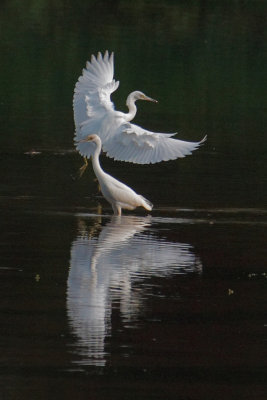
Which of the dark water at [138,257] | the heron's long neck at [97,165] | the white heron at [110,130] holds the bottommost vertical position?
the dark water at [138,257]

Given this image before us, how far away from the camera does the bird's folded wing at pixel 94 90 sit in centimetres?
1764

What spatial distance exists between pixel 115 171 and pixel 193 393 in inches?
410

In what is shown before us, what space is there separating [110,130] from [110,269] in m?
5.24

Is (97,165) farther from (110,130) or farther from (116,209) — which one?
(110,130)

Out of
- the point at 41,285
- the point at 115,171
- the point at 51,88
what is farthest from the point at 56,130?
the point at 41,285

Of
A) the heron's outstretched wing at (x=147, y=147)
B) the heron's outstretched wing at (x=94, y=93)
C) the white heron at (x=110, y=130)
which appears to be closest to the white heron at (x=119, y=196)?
the white heron at (x=110, y=130)

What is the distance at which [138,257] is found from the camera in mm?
12625

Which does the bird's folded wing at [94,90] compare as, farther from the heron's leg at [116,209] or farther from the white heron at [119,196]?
the heron's leg at [116,209]

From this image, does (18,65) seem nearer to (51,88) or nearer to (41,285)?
(51,88)

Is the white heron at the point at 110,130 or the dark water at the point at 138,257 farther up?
the white heron at the point at 110,130

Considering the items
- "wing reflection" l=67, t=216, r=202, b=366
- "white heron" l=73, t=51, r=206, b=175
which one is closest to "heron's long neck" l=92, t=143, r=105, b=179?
"white heron" l=73, t=51, r=206, b=175

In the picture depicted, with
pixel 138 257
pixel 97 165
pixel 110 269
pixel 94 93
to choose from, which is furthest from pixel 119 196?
pixel 110 269

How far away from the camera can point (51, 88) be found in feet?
92.6

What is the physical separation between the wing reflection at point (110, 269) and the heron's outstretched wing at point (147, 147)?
1.38m
